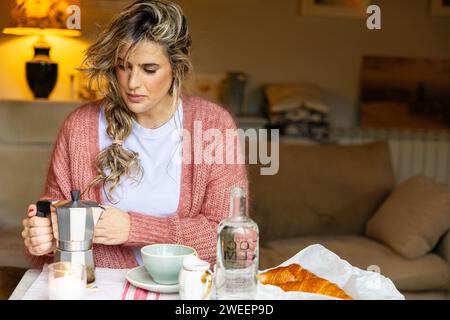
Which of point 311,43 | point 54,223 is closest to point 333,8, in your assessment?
point 311,43

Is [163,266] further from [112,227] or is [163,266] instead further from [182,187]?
[182,187]

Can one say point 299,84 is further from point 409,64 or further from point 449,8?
point 449,8

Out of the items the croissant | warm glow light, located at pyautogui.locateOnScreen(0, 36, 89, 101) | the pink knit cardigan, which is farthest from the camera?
warm glow light, located at pyautogui.locateOnScreen(0, 36, 89, 101)

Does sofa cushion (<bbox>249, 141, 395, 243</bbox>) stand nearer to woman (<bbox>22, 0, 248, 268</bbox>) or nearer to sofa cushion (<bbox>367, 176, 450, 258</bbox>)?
sofa cushion (<bbox>367, 176, 450, 258</bbox>)

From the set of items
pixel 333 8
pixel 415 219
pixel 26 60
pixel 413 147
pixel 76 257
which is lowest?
pixel 415 219

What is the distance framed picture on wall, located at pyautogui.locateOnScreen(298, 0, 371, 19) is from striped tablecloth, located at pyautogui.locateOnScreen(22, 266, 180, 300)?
2.20 m

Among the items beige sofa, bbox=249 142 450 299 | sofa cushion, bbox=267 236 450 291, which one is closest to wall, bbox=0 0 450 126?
beige sofa, bbox=249 142 450 299

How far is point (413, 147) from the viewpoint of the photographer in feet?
10.4

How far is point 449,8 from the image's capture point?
318 cm

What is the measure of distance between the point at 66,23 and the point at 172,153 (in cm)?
117

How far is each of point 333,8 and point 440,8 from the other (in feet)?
1.62

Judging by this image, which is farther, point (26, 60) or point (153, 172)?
point (26, 60)

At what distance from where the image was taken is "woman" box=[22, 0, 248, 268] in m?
1.30
